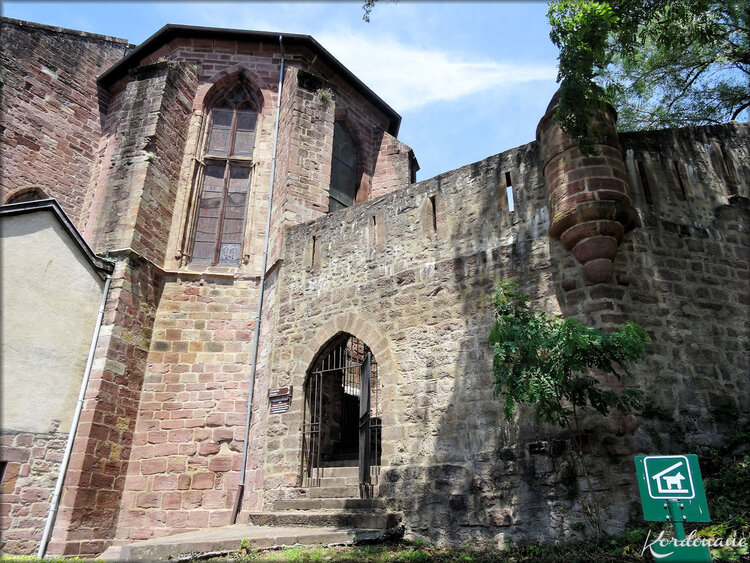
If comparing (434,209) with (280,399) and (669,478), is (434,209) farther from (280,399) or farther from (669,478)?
(669,478)

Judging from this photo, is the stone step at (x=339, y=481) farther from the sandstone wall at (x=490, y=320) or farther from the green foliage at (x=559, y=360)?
Result: the green foliage at (x=559, y=360)

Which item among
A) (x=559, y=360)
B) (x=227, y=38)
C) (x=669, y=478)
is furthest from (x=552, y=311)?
(x=227, y=38)

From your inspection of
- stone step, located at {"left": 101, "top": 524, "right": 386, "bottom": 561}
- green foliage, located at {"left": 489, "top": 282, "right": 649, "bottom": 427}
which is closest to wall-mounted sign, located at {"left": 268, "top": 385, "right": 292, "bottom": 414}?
stone step, located at {"left": 101, "top": 524, "right": 386, "bottom": 561}

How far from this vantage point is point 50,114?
12625 mm

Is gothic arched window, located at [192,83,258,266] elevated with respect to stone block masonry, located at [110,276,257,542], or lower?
elevated

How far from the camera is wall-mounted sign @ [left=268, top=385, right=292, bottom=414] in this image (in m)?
8.16

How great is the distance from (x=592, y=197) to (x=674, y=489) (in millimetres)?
3897

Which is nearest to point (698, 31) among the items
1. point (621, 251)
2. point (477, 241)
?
point (621, 251)

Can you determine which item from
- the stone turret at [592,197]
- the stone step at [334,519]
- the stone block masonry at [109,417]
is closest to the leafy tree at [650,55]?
the stone turret at [592,197]

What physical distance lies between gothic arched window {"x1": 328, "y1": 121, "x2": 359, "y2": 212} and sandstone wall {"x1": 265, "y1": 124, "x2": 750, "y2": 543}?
3287 mm

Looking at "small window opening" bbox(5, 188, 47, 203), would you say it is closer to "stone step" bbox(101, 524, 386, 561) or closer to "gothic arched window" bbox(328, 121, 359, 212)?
"gothic arched window" bbox(328, 121, 359, 212)

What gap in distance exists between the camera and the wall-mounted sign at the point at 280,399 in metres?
8.16

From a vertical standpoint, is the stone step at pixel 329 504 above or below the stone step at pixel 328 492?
below

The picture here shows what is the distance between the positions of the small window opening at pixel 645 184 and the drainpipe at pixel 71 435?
803 cm
